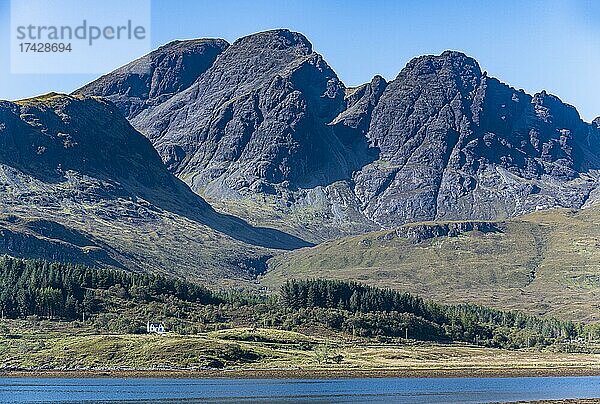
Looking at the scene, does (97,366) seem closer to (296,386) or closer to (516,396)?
(296,386)

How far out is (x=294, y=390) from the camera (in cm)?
16100

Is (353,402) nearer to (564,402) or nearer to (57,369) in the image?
(564,402)

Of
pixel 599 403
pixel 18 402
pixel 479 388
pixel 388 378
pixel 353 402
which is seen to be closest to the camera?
pixel 599 403

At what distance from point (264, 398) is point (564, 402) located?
44326 mm

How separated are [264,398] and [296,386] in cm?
2725

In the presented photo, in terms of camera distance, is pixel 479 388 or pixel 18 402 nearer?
pixel 18 402

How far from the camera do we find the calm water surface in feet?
470

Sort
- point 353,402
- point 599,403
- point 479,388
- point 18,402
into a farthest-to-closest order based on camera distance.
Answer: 1. point 479,388
2. point 353,402
3. point 18,402
4. point 599,403

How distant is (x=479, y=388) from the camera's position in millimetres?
169750

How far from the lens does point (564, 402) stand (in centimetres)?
12631

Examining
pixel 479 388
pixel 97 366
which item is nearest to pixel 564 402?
pixel 479 388

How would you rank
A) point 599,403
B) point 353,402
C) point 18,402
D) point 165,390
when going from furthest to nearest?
point 165,390
point 353,402
point 18,402
point 599,403

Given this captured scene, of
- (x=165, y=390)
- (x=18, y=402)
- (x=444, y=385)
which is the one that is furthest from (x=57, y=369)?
(x=444, y=385)

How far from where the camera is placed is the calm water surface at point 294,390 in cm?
14338
